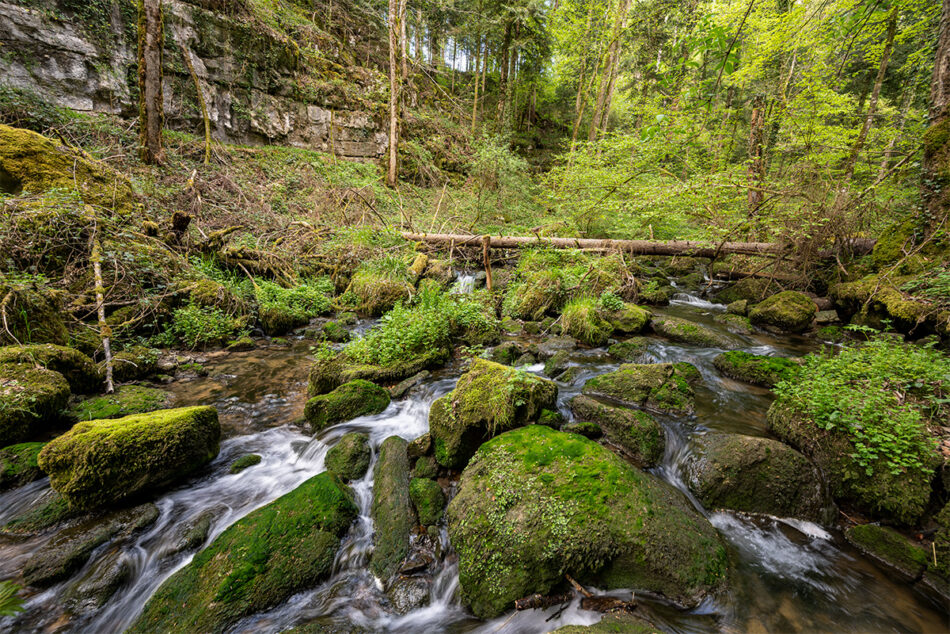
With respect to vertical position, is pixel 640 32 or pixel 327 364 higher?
pixel 640 32

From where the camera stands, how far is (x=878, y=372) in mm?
3734

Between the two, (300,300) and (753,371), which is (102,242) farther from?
(753,371)

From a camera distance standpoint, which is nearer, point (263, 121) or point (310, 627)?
point (310, 627)

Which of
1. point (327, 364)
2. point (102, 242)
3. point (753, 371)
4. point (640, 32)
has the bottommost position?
point (327, 364)

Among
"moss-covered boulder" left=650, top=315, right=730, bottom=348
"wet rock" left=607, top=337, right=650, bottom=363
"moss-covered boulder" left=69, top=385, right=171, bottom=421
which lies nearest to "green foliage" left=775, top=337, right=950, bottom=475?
"wet rock" left=607, top=337, right=650, bottom=363

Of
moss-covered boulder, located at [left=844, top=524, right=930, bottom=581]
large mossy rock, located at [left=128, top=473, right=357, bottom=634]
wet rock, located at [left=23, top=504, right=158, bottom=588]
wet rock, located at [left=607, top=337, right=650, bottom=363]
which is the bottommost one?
wet rock, located at [left=23, top=504, right=158, bottom=588]

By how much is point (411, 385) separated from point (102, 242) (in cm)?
610

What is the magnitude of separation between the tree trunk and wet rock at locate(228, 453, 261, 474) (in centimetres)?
1074

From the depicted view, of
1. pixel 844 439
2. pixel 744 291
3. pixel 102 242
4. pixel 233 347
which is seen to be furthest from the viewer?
pixel 744 291

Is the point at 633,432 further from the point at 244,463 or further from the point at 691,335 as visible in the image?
the point at 244,463

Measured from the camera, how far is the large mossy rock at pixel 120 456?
10.2 ft

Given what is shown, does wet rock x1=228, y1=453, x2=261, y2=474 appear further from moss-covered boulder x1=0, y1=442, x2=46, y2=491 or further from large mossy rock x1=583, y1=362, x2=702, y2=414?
large mossy rock x1=583, y1=362, x2=702, y2=414

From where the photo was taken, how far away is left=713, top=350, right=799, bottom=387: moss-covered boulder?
5281mm

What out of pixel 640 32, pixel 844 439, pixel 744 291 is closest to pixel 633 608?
pixel 844 439
